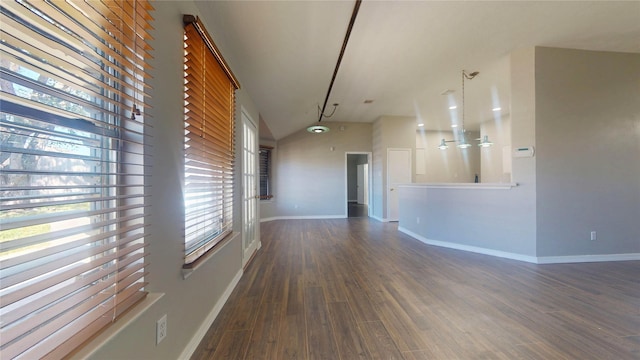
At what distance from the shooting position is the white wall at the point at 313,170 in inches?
284

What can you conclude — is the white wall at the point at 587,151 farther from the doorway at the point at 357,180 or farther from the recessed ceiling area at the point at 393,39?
the doorway at the point at 357,180

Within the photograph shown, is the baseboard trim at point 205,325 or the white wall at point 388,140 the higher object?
the white wall at point 388,140

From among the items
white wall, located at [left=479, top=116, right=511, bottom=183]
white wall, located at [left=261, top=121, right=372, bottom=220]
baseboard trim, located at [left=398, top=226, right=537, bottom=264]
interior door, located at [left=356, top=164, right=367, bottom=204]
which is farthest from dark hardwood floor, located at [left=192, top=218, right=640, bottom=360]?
interior door, located at [left=356, top=164, right=367, bottom=204]

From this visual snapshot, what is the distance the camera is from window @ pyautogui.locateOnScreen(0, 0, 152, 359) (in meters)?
0.63

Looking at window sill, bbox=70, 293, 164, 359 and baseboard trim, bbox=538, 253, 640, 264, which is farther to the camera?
baseboard trim, bbox=538, 253, 640, 264

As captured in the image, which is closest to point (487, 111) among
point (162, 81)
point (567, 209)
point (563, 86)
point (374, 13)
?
point (563, 86)

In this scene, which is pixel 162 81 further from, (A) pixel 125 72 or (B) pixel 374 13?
(B) pixel 374 13

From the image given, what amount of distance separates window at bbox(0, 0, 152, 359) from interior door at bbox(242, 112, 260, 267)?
86.5 inches

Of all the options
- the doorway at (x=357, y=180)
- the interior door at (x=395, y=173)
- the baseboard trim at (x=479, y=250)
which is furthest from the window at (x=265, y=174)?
the doorway at (x=357, y=180)

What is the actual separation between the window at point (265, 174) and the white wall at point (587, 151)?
583cm

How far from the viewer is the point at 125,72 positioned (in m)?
1.01

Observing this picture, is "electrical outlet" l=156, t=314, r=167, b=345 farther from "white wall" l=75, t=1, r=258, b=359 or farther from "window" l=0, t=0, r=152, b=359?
"window" l=0, t=0, r=152, b=359

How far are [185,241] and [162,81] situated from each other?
39.7 inches

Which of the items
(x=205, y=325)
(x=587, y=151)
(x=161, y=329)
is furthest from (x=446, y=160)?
(x=161, y=329)
